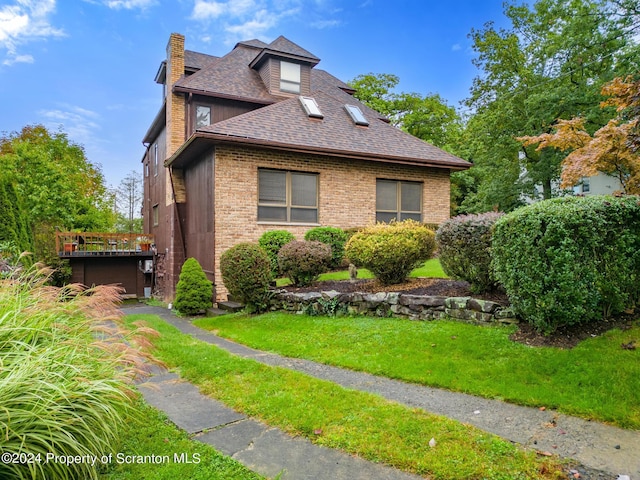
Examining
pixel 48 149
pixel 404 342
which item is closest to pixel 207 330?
pixel 404 342

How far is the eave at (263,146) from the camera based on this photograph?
33.2 feet

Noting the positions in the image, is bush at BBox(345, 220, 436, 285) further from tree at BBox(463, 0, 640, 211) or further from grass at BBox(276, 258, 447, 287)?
tree at BBox(463, 0, 640, 211)

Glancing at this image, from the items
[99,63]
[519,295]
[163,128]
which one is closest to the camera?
[519,295]

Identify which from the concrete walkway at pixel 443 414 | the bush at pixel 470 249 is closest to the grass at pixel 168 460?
the concrete walkway at pixel 443 414

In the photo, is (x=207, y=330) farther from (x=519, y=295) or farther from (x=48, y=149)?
(x=48, y=149)

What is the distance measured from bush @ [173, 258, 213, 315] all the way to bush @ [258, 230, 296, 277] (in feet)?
5.72

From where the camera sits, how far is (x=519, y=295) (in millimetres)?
4648

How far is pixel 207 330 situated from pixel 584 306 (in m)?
6.14

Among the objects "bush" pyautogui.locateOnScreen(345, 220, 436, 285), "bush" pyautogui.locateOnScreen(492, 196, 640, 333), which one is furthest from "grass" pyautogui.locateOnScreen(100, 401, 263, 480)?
"bush" pyautogui.locateOnScreen(345, 220, 436, 285)

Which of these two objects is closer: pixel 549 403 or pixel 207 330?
pixel 549 403

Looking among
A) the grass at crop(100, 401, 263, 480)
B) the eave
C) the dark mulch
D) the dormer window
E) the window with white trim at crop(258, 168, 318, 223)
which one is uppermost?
the dormer window

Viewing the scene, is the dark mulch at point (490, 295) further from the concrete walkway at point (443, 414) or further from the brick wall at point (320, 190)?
the brick wall at point (320, 190)

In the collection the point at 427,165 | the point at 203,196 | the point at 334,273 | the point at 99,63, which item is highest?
the point at 99,63

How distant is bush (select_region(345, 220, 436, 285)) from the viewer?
7.25 m
